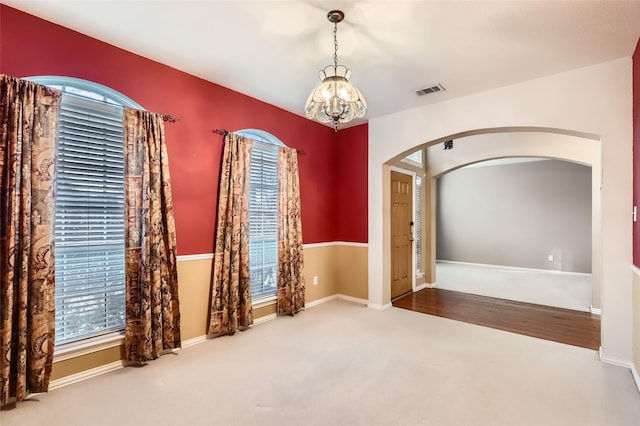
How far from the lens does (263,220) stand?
3908mm

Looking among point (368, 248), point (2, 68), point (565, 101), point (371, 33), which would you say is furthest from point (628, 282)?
point (2, 68)

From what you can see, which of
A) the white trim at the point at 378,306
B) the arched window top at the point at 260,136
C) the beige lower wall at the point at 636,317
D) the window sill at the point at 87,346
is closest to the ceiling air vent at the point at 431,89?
the arched window top at the point at 260,136

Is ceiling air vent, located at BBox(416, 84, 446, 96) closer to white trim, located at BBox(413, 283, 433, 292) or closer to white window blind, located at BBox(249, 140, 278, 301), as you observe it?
white window blind, located at BBox(249, 140, 278, 301)

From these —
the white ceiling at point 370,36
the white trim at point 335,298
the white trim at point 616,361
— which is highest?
the white ceiling at point 370,36

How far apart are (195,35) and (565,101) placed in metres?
3.47

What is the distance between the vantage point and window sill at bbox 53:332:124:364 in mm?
2314

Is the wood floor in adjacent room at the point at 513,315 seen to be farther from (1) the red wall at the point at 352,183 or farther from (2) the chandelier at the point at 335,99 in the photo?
(2) the chandelier at the point at 335,99

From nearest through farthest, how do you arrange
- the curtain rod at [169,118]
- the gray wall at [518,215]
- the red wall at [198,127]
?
the red wall at [198,127] → the curtain rod at [169,118] → the gray wall at [518,215]

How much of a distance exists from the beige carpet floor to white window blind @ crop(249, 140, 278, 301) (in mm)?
734

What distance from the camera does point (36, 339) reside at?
2.12 m

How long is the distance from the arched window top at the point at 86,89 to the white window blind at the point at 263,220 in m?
1.41

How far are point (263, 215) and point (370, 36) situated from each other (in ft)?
7.70

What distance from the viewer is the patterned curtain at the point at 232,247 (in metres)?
3.24

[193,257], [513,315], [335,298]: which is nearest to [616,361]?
[513,315]
